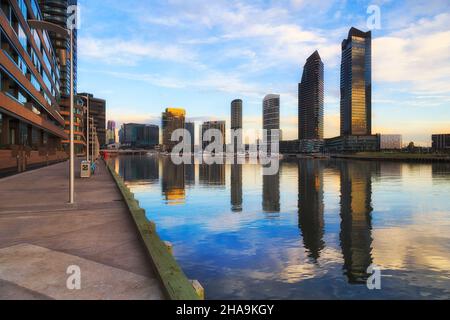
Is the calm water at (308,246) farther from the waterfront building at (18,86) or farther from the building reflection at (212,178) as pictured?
the waterfront building at (18,86)

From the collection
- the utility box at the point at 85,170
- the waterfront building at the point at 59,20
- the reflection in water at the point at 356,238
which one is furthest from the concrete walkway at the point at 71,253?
the waterfront building at the point at 59,20

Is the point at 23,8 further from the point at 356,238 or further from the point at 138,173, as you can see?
the point at 356,238

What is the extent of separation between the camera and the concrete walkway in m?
7.68

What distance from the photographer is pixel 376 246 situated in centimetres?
1591

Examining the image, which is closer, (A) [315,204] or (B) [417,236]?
(B) [417,236]

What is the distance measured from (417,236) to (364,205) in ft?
33.6

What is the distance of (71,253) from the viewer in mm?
10430

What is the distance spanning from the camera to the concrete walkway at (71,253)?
768 centimetres

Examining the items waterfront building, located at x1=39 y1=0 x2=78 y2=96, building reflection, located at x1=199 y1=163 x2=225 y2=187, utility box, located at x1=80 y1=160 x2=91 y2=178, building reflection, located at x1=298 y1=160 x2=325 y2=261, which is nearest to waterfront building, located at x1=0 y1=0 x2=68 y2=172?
utility box, located at x1=80 y1=160 x2=91 y2=178

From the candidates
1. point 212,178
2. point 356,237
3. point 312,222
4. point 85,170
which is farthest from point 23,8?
point 356,237
